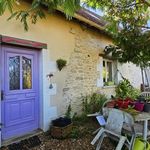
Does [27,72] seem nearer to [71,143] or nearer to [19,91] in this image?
[19,91]

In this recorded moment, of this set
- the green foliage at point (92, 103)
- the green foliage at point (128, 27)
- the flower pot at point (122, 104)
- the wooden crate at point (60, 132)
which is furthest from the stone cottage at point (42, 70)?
the flower pot at point (122, 104)

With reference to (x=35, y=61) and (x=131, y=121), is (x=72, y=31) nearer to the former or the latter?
(x=35, y=61)

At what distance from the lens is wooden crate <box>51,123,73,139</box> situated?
218 inches

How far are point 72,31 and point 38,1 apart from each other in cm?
490

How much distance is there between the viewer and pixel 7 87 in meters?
5.20

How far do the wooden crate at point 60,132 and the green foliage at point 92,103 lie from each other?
2.07 meters

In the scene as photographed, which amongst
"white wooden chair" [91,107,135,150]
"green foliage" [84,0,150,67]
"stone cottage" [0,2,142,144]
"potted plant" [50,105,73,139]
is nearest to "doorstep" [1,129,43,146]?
"stone cottage" [0,2,142,144]

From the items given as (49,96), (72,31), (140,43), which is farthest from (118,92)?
(49,96)

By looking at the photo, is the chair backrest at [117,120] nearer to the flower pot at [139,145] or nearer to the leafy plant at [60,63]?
the flower pot at [139,145]

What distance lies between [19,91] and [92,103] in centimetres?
341

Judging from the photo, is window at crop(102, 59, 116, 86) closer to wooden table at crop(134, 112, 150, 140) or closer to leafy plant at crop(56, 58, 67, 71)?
leafy plant at crop(56, 58, 67, 71)

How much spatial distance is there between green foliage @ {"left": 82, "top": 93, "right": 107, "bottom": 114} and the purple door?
2.30 metres

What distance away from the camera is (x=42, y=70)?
5.97 m

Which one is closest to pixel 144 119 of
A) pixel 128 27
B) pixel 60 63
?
pixel 60 63
